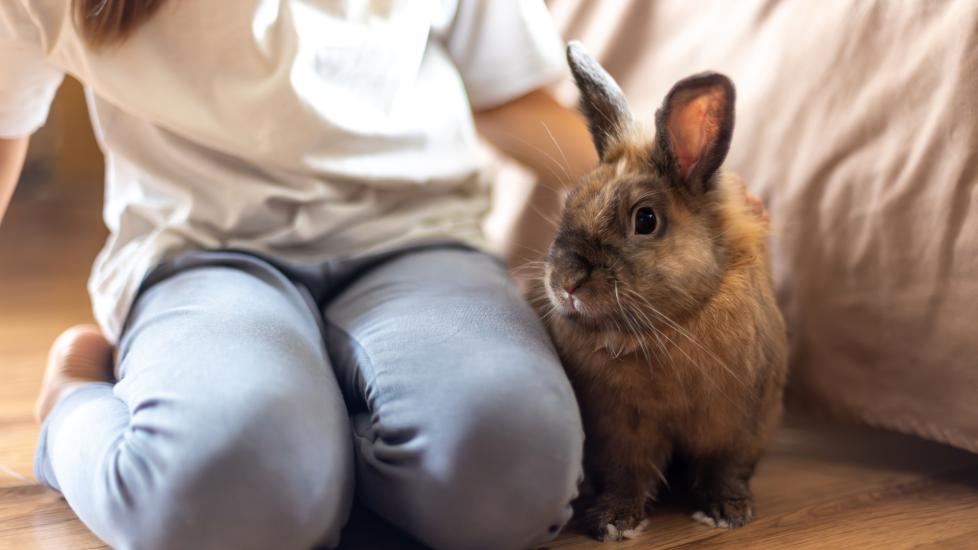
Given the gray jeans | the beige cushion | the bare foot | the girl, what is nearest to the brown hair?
the girl

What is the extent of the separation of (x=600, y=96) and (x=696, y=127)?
0.13 metres

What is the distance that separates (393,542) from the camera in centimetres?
101

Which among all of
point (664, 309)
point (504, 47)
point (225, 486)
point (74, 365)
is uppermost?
point (504, 47)

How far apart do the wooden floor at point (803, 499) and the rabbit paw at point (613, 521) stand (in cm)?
1

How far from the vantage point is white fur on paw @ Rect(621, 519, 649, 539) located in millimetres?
1009

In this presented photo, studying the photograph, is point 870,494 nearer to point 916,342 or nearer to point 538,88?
point 916,342

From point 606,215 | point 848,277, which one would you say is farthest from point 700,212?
point 848,277

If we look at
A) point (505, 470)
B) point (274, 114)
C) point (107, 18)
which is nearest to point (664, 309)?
point (505, 470)

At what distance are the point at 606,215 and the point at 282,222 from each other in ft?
1.27

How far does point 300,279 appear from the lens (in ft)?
3.76

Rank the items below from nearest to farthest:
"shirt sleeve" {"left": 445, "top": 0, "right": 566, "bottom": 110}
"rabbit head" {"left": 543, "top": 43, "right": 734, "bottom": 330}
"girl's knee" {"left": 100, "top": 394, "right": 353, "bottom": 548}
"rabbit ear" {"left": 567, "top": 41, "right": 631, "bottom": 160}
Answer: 1. "girl's knee" {"left": 100, "top": 394, "right": 353, "bottom": 548}
2. "rabbit head" {"left": 543, "top": 43, "right": 734, "bottom": 330}
3. "rabbit ear" {"left": 567, "top": 41, "right": 631, "bottom": 160}
4. "shirt sleeve" {"left": 445, "top": 0, "right": 566, "bottom": 110}

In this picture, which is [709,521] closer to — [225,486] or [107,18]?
[225,486]

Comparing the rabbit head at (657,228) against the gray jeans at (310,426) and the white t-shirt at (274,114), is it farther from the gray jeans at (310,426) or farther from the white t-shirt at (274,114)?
the white t-shirt at (274,114)

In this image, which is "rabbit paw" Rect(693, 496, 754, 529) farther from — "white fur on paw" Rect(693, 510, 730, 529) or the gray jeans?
the gray jeans
